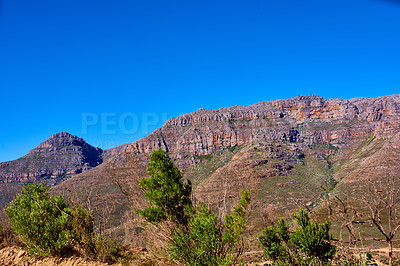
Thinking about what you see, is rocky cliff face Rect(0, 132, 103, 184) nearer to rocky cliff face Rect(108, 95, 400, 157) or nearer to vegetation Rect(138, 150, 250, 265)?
rocky cliff face Rect(108, 95, 400, 157)

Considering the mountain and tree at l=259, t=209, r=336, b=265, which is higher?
the mountain

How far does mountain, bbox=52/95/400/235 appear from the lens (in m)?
87.4

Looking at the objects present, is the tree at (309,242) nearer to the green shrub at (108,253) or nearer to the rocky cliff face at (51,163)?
the green shrub at (108,253)

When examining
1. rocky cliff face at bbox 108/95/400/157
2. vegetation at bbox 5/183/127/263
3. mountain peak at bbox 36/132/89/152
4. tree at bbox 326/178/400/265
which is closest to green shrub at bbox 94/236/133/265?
vegetation at bbox 5/183/127/263

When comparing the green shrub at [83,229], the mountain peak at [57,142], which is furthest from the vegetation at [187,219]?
Result: the mountain peak at [57,142]

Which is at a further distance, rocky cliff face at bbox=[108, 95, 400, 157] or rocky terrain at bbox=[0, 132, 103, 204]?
rocky cliff face at bbox=[108, 95, 400, 157]

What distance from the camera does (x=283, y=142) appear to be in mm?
137000

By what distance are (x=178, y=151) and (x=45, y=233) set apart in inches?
5525

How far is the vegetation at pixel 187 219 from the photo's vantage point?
23.9ft

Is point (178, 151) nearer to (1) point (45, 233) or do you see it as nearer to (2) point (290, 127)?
(2) point (290, 127)

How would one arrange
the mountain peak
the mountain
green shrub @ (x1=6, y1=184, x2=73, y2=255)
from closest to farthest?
green shrub @ (x1=6, y1=184, x2=73, y2=255), the mountain, the mountain peak

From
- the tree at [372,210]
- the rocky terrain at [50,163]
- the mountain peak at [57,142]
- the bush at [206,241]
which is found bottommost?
the bush at [206,241]

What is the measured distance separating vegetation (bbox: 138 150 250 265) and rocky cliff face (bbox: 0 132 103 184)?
15630cm

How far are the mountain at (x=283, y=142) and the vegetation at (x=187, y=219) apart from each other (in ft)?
215
